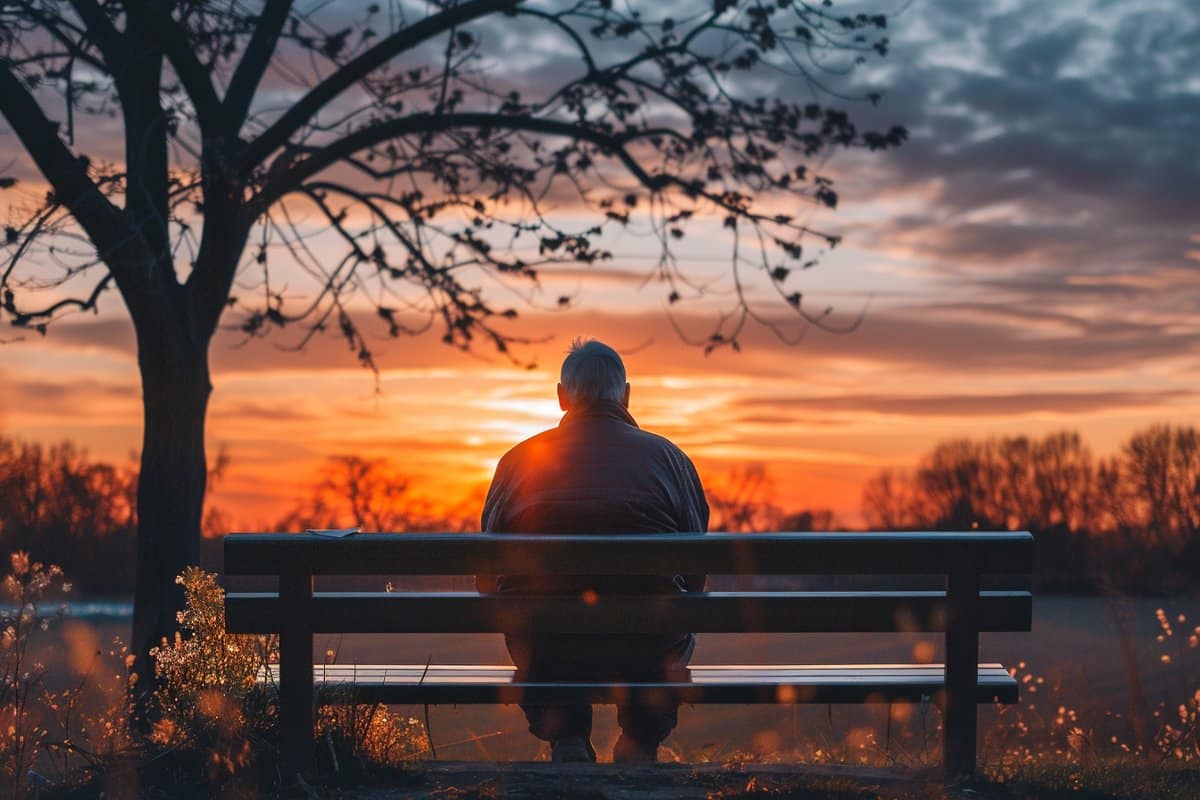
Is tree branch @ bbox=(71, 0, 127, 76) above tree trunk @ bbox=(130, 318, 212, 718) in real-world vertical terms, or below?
above

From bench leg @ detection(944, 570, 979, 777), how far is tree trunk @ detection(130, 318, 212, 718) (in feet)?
18.2

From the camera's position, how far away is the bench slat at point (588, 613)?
15.9ft

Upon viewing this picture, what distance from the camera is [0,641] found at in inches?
198

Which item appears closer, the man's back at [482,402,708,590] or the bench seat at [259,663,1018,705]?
the bench seat at [259,663,1018,705]

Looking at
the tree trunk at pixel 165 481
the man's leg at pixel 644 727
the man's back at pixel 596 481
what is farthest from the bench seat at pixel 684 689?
the tree trunk at pixel 165 481

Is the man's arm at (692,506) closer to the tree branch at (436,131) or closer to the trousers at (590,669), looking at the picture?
the trousers at (590,669)

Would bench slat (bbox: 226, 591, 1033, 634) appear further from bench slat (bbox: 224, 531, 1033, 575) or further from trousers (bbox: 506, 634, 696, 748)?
trousers (bbox: 506, 634, 696, 748)

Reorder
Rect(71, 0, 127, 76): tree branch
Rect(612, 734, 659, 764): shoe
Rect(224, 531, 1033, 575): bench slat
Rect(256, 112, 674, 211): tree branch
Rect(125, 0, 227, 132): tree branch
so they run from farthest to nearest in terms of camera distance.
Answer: Rect(256, 112, 674, 211): tree branch
Rect(71, 0, 127, 76): tree branch
Rect(125, 0, 227, 132): tree branch
Rect(612, 734, 659, 764): shoe
Rect(224, 531, 1033, 575): bench slat

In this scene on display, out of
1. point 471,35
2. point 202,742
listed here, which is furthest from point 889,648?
point 202,742

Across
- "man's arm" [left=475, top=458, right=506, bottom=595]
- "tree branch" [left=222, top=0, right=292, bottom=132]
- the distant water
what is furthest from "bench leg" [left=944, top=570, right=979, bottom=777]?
the distant water

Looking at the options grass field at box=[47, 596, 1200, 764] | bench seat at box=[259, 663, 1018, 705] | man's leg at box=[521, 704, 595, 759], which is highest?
bench seat at box=[259, 663, 1018, 705]

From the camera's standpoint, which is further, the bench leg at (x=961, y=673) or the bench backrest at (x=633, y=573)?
the bench leg at (x=961, y=673)

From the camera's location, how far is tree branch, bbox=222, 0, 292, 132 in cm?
936

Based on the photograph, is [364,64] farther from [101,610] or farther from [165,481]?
[101,610]
